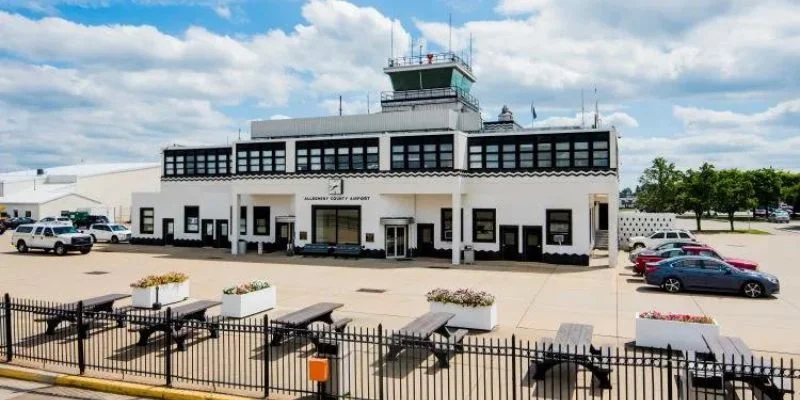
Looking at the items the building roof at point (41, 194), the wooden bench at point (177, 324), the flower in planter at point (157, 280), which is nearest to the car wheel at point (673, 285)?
the wooden bench at point (177, 324)

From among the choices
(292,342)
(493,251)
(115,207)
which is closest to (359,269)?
(493,251)

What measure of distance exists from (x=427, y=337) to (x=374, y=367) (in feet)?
4.29

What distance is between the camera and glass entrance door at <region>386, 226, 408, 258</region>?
3584 centimetres

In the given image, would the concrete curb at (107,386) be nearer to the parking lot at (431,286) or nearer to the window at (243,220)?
the parking lot at (431,286)

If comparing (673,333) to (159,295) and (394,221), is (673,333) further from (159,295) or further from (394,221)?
(394,221)

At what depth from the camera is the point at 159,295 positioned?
19.2 meters

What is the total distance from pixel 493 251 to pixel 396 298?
14.5 metres

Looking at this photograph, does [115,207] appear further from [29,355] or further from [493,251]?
[29,355]

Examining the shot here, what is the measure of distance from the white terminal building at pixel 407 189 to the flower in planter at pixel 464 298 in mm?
17081

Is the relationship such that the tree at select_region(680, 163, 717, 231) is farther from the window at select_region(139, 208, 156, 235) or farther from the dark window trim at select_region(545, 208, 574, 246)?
the window at select_region(139, 208, 156, 235)

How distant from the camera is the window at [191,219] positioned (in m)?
44.6

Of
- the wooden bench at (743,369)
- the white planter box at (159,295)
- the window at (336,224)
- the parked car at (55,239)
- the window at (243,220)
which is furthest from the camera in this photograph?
the window at (243,220)

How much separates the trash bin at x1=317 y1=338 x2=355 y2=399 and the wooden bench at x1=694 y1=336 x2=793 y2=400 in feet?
18.6

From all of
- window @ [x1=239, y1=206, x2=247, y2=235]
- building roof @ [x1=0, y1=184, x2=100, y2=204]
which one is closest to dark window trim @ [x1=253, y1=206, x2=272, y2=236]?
window @ [x1=239, y1=206, x2=247, y2=235]
